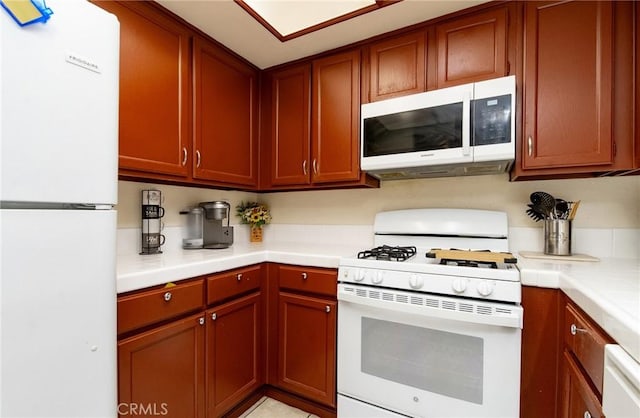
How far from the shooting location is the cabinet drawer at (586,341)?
2.63ft

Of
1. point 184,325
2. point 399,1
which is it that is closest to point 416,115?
point 399,1

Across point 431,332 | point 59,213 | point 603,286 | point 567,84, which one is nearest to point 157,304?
point 59,213

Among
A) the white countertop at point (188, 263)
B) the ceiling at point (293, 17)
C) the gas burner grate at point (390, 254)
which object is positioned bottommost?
the white countertop at point (188, 263)

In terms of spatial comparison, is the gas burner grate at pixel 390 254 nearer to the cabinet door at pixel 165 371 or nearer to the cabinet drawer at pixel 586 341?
the cabinet drawer at pixel 586 341

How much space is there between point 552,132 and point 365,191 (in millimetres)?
1097

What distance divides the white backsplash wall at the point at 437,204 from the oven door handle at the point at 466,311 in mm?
689

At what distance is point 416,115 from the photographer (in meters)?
1.60

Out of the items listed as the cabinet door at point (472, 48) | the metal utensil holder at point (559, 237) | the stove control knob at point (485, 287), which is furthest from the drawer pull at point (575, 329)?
the cabinet door at point (472, 48)

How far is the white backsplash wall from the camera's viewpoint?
1534 millimetres

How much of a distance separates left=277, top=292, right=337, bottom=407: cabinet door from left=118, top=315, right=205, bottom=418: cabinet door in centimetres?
49

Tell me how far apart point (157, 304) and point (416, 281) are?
110 cm

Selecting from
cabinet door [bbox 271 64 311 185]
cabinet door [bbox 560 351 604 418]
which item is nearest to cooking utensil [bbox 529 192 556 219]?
cabinet door [bbox 560 351 604 418]

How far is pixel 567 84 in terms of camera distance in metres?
1.37

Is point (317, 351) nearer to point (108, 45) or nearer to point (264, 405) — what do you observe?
point (264, 405)
